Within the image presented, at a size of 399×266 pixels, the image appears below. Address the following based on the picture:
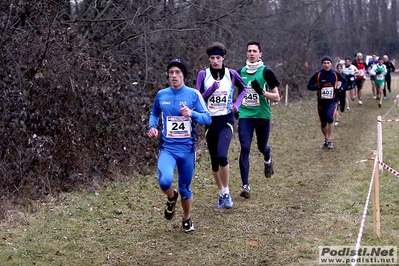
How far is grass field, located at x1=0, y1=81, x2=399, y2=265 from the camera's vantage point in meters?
6.16

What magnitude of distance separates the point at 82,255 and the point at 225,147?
8.04 feet

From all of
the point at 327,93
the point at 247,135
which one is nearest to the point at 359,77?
the point at 327,93

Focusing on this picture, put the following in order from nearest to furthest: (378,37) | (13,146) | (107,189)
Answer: (13,146) → (107,189) → (378,37)

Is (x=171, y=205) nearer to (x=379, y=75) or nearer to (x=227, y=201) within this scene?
(x=227, y=201)

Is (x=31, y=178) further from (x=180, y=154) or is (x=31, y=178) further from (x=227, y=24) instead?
(x=227, y=24)

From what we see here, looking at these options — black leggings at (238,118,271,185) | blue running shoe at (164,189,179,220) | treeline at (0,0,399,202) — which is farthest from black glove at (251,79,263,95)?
treeline at (0,0,399,202)

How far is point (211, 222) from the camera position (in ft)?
24.6

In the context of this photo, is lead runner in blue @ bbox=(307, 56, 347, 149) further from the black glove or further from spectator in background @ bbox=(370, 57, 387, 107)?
spectator in background @ bbox=(370, 57, 387, 107)

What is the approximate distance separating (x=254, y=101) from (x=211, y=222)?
2.04 meters

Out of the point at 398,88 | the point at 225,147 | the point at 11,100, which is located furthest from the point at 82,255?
the point at 398,88

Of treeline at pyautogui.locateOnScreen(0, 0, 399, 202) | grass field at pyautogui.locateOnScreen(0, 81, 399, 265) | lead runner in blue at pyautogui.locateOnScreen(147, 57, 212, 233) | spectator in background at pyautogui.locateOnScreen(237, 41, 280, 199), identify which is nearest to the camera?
grass field at pyautogui.locateOnScreen(0, 81, 399, 265)

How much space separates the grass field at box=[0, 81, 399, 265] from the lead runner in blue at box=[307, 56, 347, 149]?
208cm

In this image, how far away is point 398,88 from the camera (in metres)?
34.1

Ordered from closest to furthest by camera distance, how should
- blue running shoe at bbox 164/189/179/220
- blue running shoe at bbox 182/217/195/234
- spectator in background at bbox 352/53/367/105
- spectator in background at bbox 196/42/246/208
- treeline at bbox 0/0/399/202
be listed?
blue running shoe at bbox 164/189/179/220 < blue running shoe at bbox 182/217/195/234 < spectator in background at bbox 196/42/246/208 < treeline at bbox 0/0/399/202 < spectator in background at bbox 352/53/367/105
